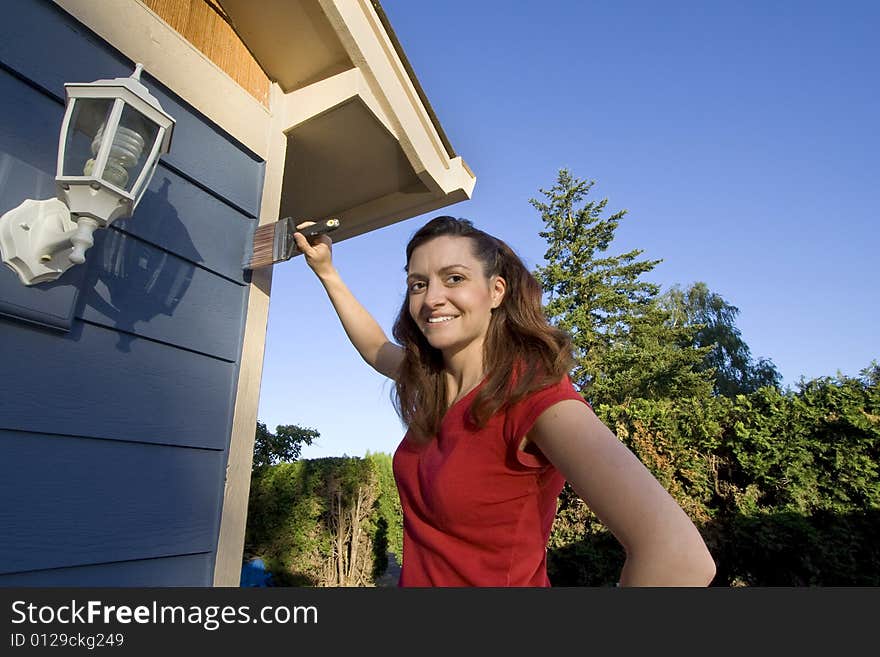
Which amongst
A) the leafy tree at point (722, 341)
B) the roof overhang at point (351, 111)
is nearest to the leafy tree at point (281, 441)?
the roof overhang at point (351, 111)

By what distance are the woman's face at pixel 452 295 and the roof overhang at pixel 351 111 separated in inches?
40.8

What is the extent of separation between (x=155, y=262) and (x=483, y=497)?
1.22m

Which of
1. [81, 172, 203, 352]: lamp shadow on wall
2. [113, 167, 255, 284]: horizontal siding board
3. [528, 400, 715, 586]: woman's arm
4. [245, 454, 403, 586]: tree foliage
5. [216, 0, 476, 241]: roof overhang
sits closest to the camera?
[528, 400, 715, 586]: woman's arm

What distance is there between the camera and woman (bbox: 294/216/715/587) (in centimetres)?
92

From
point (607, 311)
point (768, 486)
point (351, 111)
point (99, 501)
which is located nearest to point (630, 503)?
point (99, 501)

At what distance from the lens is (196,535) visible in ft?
5.36

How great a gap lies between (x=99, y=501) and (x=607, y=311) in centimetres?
1986

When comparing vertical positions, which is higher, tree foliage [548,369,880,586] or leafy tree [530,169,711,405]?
leafy tree [530,169,711,405]

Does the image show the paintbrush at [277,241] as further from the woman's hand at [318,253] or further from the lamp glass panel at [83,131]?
the lamp glass panel at [83,131]

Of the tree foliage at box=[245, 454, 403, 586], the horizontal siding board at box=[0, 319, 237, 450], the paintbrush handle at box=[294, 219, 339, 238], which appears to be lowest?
the tree foliage at box=[245, 454, 403, 586]

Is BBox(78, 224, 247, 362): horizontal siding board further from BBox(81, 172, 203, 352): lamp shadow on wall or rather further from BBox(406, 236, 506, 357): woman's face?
BBox(406, 236, 506, 357): woman's face

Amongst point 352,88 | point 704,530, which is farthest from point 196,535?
point 704,530

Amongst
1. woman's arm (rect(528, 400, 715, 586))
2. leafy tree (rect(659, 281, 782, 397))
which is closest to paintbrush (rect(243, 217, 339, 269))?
woman's arm (rect(528, 400, 715, 586))

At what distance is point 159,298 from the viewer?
1.60 meters
